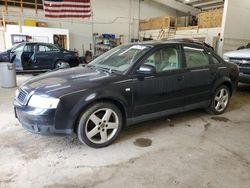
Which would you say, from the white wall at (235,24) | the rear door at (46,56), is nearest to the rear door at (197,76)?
the rear door at (46,56)

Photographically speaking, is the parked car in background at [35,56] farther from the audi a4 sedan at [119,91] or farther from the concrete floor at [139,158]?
the audi a4 sedan at [119,91]

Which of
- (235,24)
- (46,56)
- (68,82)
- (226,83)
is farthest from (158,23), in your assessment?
(68,82)

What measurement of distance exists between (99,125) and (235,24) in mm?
10142

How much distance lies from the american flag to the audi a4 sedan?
9709 millimetres

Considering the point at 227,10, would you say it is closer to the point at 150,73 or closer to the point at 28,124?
the point at 150,73

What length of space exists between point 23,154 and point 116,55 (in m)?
1.94

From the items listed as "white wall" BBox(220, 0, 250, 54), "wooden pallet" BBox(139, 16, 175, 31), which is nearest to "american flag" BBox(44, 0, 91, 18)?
"wooden pallet" BBox(139, 16, 175, 31)

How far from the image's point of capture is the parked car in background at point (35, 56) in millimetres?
8000

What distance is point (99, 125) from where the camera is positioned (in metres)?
2.68

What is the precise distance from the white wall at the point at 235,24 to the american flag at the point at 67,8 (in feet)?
24.6

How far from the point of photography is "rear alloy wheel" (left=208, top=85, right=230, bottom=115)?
13.0ft

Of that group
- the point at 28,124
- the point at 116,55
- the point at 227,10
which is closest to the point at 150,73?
the point at 116,55

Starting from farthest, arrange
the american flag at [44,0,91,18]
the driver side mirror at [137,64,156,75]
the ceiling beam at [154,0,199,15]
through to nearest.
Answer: the ceiling beam at [154,0,199,15] → the american flag at [44,0,91,18] → the driver side mirror at [137,64,156,75]

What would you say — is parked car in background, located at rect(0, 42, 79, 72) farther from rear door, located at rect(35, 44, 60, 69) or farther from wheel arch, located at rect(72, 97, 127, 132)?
wheel arch, located at rect(72, 97, 127, 132)
